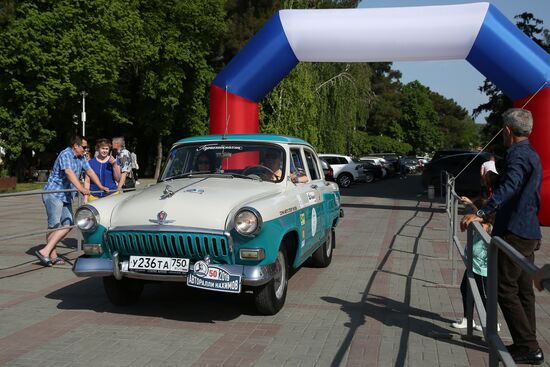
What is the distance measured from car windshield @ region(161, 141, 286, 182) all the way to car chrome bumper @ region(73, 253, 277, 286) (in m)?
1.61

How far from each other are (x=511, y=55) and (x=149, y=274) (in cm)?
1042

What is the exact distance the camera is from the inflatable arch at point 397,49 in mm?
13070

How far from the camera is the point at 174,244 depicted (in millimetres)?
5621

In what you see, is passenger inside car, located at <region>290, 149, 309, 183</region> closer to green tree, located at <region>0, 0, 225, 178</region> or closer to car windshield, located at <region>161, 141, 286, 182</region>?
car windshield, located at <region>161, 141, 286, 182</region>

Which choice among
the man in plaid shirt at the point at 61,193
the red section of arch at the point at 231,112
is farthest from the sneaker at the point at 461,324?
the red section of arch at the point at 231,112

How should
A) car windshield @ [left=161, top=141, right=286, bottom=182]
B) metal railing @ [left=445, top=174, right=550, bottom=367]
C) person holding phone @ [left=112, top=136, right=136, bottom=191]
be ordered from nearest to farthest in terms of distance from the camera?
metal railing @ [left=445, top=174, right=550, bottom=367]
car windshield @ [left=161, top=141, right=286, bottom=182]
person holding phone @ [left=112, top=136, right=136, bottom=191]

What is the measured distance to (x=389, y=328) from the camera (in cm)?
586

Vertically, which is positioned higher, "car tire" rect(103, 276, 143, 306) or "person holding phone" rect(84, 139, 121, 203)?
"person holding phone" rect(84, 139, 121, 203)

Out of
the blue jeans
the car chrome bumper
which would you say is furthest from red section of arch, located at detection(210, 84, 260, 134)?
the car chrome bumper

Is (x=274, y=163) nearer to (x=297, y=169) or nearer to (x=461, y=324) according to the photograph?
(x=297, y=169)

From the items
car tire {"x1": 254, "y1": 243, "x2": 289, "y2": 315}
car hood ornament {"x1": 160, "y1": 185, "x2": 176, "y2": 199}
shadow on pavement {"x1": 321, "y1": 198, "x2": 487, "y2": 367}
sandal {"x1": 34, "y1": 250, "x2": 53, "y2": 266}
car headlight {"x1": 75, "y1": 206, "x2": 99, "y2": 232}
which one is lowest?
shadow on pavement {"x1": 321, "y1": 198, "x2": 487, "y2": 367}

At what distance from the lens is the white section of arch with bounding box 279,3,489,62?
13.5 meters

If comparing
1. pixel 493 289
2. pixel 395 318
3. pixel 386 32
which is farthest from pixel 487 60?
pixel 493 289

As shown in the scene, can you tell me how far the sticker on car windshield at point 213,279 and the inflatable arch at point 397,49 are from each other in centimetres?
779
